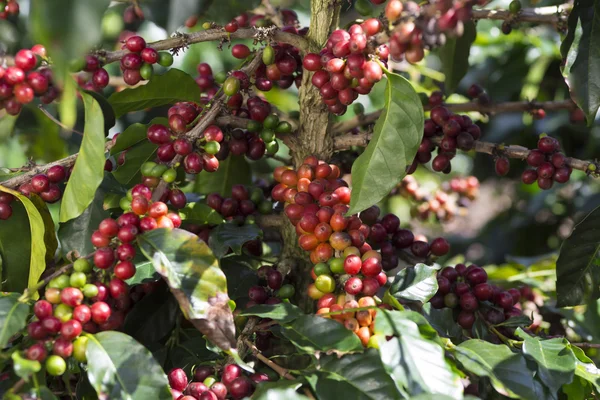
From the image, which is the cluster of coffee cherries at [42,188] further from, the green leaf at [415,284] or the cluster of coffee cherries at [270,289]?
the green leaf at [415,284]

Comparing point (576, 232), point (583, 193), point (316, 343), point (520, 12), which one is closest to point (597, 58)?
point (520, 12)

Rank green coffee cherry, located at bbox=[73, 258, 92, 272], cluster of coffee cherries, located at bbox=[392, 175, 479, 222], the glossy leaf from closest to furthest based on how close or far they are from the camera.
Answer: the glossy leaf, green coffee cherry, located at bbox=[73, 258, 92, 272], cluster of coffee cherries, located at bbox=[392, 175, 479, 222]

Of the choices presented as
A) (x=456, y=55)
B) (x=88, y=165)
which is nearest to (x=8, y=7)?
(x=88, y=165)

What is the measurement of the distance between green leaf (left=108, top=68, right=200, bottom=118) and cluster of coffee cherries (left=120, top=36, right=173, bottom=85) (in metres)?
0.13

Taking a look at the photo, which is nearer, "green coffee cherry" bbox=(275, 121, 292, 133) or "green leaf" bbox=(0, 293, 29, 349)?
"green leaf" bbox=(0, 293, 29, 349)

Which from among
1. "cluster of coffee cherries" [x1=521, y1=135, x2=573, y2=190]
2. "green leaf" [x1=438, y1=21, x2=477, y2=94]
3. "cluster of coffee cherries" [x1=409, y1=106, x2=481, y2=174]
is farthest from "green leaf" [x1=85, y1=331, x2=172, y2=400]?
"green leaf" [x1=438, y1=21, x2=477, y2=94]

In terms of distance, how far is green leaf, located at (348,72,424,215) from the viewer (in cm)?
84

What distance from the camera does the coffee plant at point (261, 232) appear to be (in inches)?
28.9

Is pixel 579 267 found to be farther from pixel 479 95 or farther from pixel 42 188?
pixel 42 188

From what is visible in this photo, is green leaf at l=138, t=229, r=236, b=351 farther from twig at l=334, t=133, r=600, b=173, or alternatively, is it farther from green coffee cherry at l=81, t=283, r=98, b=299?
twig at l=334, t=133, r=600, b=173

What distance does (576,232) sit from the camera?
105 cm

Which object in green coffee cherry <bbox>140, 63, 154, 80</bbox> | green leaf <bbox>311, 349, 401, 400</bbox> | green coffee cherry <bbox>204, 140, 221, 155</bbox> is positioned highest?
green coffee cherry <bbox>140, 63, 154, 80</bbox>

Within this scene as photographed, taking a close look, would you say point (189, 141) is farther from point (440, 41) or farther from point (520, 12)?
point (520, 12)

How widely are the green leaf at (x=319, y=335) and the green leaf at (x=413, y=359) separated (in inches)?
1.5
